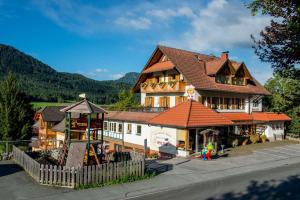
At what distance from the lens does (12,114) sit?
1700 inches

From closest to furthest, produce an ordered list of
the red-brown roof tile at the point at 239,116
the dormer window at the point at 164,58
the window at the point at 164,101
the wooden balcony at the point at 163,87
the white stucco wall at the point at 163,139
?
the white stucco wall at the point at 163,139
the wooden balcony at the point at 163,87
the red-brown roof tile at the point at 239,116
the window at the point at 164,101
the dormer window at the point at 164,58

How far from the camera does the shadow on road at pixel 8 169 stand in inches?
746

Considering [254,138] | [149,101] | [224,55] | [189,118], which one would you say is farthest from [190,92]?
[224,55]

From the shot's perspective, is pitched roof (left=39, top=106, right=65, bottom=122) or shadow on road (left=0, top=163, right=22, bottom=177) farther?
pitched roof (left=39, top=106, right=65, bottom=122)

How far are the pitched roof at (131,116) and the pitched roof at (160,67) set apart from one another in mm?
5630

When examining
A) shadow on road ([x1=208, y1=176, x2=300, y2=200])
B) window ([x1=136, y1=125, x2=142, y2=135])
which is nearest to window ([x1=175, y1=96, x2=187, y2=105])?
window ([x1=136, y1=125, x2=142, y2=135])

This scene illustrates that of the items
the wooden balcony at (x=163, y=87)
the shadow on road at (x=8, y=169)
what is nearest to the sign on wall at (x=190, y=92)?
the wooden balcony at (x=163, y=87)

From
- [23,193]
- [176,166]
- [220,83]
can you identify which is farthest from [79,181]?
[220,83]

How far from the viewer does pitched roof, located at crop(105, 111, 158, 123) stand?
111 ft

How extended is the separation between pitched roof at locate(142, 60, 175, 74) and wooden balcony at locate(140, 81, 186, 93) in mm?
1660

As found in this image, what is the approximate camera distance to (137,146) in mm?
35000

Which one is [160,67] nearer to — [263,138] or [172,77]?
[172,77]

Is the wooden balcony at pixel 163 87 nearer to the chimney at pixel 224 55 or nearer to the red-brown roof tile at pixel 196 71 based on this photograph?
the red-brown roof tile at pixel 196 71

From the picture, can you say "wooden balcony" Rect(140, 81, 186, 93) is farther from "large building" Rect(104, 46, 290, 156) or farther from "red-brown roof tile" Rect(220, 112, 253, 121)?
"red-brown roof tile" Rect(220, 112, 253, 121)
